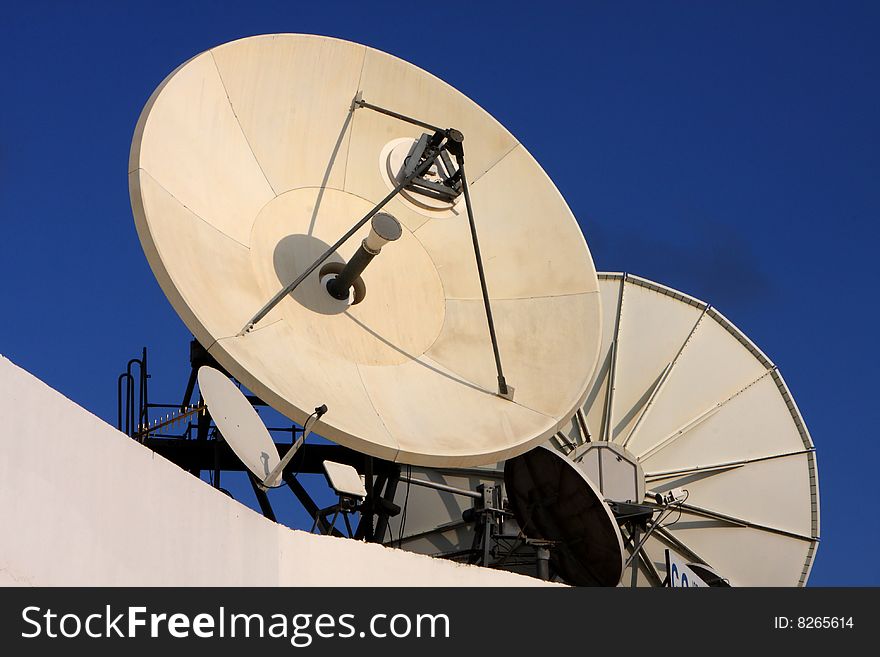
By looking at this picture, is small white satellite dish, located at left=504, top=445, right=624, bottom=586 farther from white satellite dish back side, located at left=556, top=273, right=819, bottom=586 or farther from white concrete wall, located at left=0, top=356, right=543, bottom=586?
white concrete wall, located at left=0, top=356, right=543, bottom=586

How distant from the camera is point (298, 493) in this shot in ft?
88.9

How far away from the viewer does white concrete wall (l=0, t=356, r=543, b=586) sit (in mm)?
14609

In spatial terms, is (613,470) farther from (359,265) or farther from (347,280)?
(359,265)

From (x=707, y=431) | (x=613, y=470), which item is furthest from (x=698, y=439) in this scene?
(x=613, y=470)

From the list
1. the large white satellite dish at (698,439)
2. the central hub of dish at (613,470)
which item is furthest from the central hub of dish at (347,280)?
the central hub of dish at (613,470)

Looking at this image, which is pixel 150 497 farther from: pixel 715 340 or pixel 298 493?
pixel 715 340

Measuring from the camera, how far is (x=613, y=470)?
Result: 104 feet

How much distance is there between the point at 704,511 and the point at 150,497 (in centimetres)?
1919

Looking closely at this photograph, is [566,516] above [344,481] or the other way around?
above

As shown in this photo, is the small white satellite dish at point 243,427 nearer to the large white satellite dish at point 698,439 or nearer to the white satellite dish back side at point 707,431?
the large white satellite dish at point 698,439

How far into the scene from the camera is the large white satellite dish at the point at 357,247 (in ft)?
72.6

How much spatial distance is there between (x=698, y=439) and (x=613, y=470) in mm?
3046
